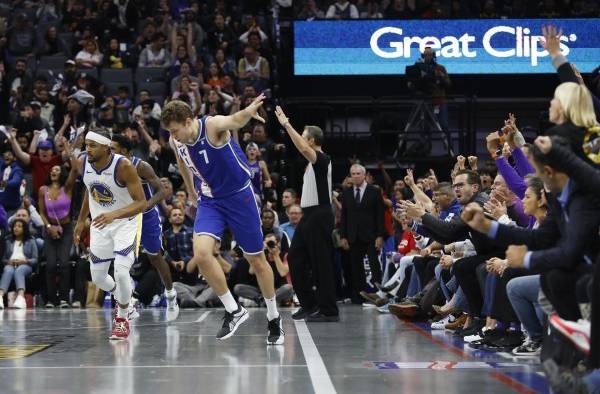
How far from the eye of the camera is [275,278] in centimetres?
1354

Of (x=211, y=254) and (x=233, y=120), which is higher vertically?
(x=233, y=120)

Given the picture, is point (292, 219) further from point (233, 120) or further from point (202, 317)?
point (233, 120)

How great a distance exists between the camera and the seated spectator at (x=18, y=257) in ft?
45.7

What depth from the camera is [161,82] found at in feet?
58.4

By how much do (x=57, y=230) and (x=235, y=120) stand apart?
691 centimetres

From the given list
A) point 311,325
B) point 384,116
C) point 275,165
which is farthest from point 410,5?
point 311,325

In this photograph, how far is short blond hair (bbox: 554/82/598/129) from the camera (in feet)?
17.2

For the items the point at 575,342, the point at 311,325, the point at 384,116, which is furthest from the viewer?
the point at 384,116

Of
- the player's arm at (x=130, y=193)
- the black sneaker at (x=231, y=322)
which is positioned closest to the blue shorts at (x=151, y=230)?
the player's arm at (x=130, y=193)

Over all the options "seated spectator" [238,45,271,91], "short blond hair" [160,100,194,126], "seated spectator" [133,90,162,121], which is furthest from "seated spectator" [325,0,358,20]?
"short blond hair" [160,100,194,126]

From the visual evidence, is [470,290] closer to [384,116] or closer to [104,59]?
[384,116]

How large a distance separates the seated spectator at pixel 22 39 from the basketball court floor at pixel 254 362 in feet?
31.6

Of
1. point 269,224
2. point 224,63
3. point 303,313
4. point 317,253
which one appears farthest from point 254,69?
point 317,253

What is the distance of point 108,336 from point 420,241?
3930 mm
